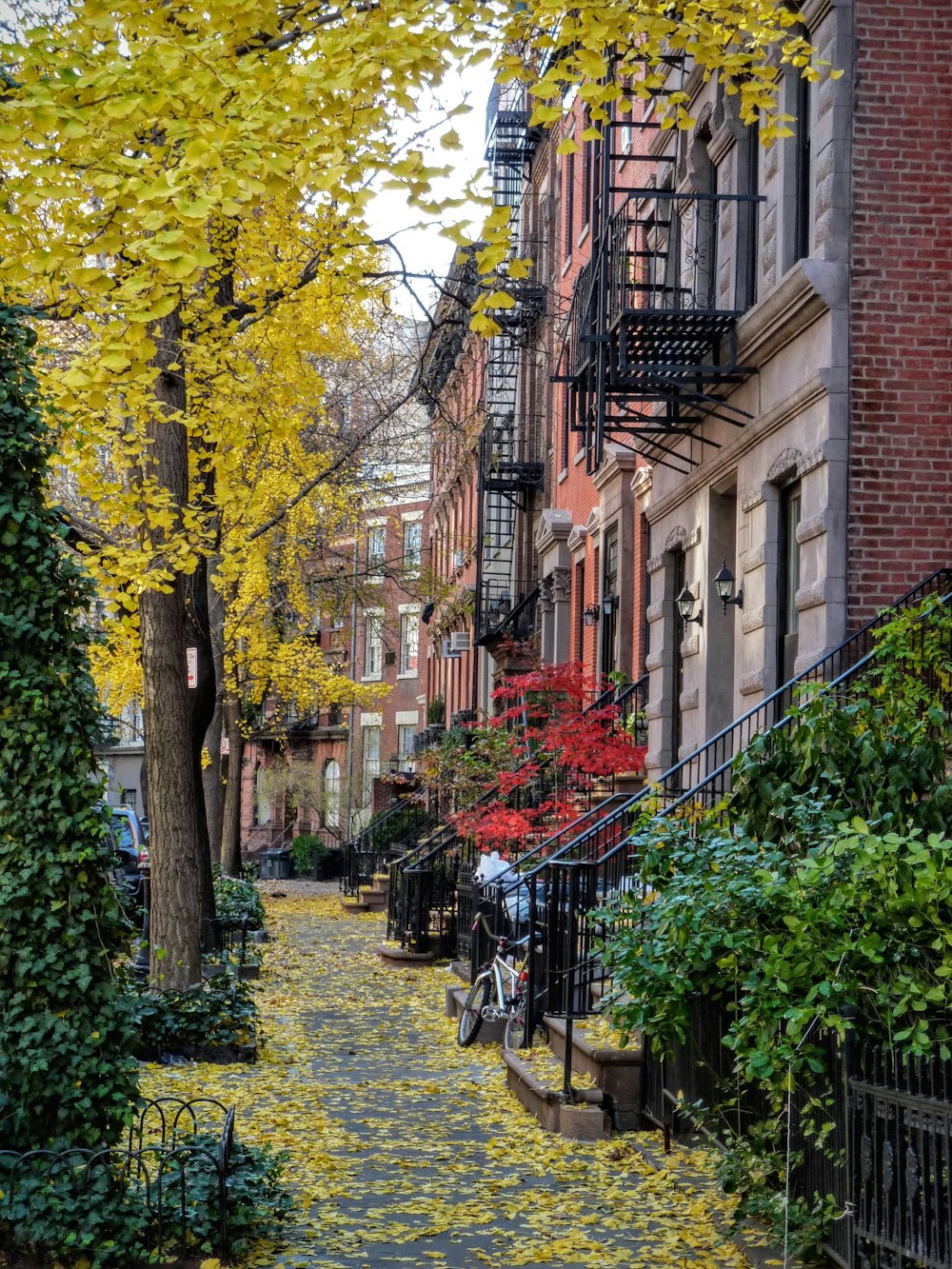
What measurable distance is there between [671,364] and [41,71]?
6.98 meters

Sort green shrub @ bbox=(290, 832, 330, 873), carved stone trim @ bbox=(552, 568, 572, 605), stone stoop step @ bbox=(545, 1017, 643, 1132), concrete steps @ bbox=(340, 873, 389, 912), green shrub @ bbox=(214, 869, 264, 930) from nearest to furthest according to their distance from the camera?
1. stone stoop step @ bbox=(545, 1017, 643, 1132)
2. green shrub @ bbox=(214, 869, 264, 930)
3. carved stone trim @ bbox=(552, 568, 572, 605)
4. concrete steps @ bbox=(340, 873, 389, 912)
5. green shrub @ bbox=(290, 832, 330, 873)

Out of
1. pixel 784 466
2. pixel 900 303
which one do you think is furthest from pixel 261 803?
pixel 900 303

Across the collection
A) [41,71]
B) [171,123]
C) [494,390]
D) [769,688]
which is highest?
[494,390]

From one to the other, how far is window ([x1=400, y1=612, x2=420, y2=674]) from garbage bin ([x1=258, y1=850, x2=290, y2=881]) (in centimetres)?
799

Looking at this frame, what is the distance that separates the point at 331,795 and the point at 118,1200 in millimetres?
38473

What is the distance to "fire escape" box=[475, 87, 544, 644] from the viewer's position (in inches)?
1203

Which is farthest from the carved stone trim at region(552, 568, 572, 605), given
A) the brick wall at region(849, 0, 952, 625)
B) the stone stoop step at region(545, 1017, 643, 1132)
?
the stone stoop step at region(545, 1017, 643, 1132)

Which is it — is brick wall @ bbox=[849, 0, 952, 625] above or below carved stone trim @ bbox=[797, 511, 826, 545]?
above

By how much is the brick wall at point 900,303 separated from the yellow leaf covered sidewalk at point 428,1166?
4.66 metres

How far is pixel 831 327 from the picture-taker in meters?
11.9

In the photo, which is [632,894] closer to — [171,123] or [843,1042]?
[843,1042]

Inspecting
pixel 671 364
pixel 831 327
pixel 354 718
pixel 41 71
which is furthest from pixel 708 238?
pixel 354 718

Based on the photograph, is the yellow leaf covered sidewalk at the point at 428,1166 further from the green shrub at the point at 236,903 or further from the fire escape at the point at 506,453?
the fire escape at the point at 506,453

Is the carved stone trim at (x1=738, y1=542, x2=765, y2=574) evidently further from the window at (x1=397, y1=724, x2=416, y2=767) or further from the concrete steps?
the window at (x1=397, y1=724, x2=416, y2=767)
